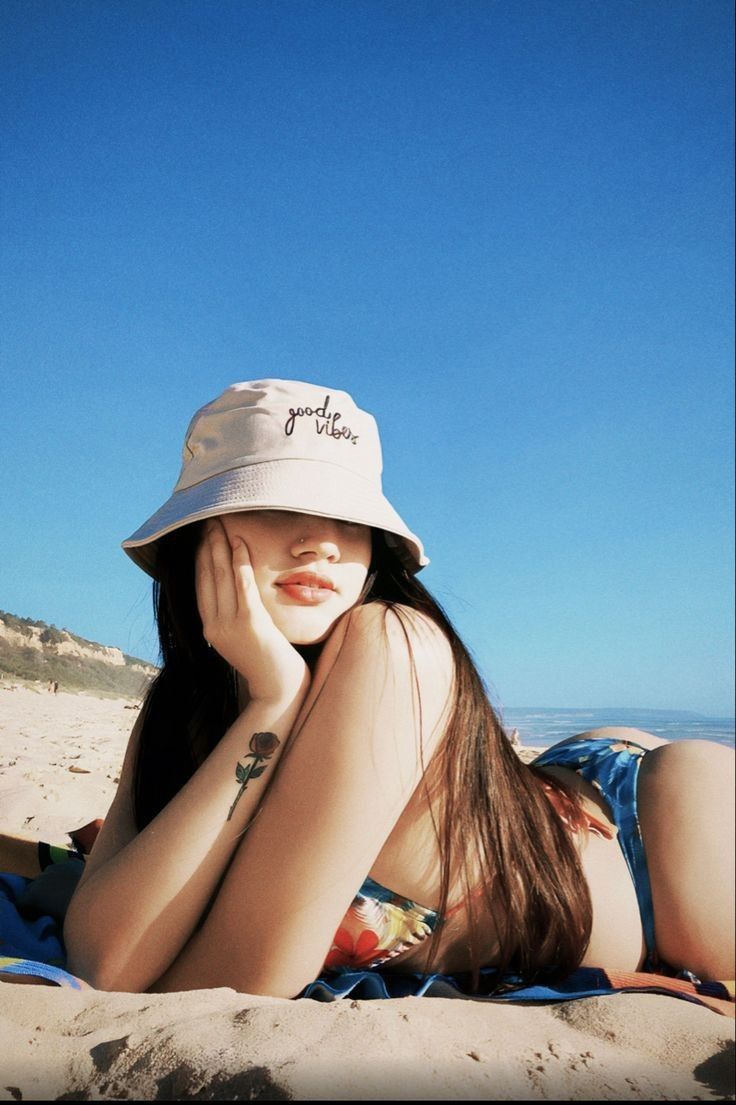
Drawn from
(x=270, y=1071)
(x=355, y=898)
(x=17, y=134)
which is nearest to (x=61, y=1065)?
(x=270, y=1071)

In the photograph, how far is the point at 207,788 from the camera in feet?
5.86

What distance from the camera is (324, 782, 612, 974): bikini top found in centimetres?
188

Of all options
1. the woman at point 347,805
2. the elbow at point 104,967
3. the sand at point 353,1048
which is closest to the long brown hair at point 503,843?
the woman at point 347,805

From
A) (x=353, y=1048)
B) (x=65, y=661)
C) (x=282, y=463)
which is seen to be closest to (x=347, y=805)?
(x=353, y=1048)

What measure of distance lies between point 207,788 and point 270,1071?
0.77 meters

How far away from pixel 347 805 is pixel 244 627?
1.57ft

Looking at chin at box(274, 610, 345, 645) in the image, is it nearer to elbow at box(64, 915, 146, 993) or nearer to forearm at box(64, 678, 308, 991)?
forearm at box(64, 678, 308, 991)

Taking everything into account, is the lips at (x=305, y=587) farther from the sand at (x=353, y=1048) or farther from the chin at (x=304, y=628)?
the sand at (x=353, y=1048)

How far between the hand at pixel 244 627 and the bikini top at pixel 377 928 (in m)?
0.50

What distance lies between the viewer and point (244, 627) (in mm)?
1894

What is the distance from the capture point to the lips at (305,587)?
1979 millimetres

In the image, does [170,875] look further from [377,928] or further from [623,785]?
[623,785]

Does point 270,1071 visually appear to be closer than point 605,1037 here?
Yes

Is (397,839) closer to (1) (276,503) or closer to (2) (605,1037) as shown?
(2) (605,1037)
